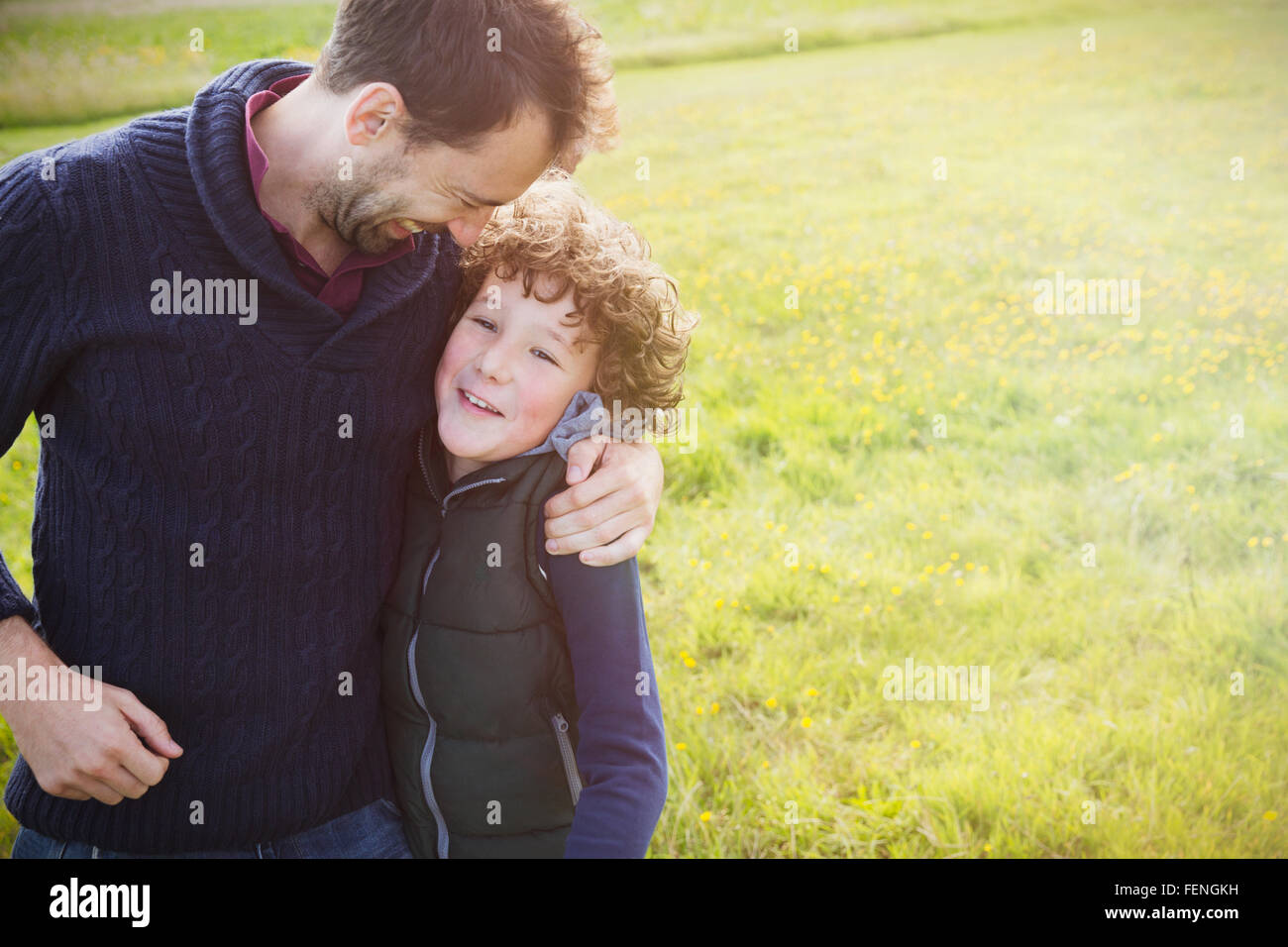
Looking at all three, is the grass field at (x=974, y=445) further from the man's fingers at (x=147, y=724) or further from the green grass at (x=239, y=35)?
the man's fingers at (x=147, y=724)

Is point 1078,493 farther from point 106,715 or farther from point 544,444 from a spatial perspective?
point 106,715

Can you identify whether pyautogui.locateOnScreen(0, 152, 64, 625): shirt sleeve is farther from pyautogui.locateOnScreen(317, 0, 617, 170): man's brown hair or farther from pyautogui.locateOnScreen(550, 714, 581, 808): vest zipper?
pyautogui.locateOnScreen(550, 714, 581, 808): vest zipper

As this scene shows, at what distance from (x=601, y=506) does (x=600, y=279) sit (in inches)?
16.4

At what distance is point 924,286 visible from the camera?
5.21 m

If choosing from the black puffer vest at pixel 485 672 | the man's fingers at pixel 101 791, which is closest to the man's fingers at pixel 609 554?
the black puffer vest at pixel 485 672

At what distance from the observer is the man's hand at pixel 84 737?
56.2 inches

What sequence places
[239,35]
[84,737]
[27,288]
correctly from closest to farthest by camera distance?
[27,288], [84,737], [239,35]

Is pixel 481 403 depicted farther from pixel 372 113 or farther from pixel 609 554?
pixel 372 113

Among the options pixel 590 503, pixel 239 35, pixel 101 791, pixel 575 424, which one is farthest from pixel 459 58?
pixel 239 35

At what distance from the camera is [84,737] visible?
56.5 inches

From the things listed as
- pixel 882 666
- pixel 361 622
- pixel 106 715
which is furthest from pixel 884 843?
pixel 106 715

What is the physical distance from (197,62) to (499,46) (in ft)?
15.8

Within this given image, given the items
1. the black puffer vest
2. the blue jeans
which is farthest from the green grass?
the blue jeans

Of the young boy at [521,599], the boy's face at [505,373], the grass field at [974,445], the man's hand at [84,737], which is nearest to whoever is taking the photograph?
the man's hand at [84,737]
